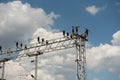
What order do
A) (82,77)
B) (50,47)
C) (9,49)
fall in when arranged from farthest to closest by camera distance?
1. (9,49)
2. (50,47)
3. (82,77)

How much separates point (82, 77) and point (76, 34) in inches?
259

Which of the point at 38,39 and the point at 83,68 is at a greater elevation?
the point at 38,39

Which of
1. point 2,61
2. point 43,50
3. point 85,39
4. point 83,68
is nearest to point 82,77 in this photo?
point 83,68

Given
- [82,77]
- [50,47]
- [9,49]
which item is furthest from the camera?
[9,49]

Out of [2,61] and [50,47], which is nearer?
[50,47]

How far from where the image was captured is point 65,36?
54.3 m

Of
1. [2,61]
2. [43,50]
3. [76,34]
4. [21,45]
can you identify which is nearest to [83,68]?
[76,34]

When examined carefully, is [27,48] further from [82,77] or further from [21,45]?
[82,77]

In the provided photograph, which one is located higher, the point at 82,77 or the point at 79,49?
the point at 79,49

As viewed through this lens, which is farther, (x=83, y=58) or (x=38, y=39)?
(x=38, y=39)

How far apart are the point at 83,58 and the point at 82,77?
3.07 m

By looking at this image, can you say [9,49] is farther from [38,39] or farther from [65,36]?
[65,36]

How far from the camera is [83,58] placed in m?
53.1

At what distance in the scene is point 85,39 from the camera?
53.5 meters
